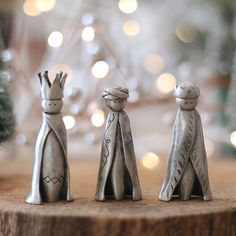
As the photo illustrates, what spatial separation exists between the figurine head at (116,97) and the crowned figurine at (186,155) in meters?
0.10

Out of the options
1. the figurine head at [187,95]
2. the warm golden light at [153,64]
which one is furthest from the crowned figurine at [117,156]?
the warm golden light at [153,64]

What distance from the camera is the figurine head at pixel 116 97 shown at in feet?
3.65

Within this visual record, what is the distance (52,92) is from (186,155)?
0.28 m

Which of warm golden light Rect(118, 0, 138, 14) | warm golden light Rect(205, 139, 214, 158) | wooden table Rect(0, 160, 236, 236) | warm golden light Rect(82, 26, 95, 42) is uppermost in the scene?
warm golden light Rect(118, 0, 138, 14)

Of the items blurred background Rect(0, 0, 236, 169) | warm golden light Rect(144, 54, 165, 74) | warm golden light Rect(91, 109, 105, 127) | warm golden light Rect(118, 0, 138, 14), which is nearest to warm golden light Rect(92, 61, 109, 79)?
blurred background Rect(0, 0, 236, 169)

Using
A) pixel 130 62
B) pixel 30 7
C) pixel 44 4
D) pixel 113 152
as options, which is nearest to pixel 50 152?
pixel 113 152

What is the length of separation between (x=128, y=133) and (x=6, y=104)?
41cm

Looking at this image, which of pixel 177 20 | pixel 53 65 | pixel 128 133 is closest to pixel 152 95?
pixel 177 20

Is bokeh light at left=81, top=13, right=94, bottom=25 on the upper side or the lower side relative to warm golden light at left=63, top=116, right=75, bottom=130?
upper

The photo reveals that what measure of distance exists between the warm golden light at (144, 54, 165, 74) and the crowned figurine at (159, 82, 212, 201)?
1.36m

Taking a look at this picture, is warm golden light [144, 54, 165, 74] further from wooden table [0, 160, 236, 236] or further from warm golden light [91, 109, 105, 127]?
wooden table [0, 160, 236, 236]

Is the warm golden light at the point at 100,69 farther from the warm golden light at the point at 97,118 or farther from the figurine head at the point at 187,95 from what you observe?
the figurine head at the point at 187,95

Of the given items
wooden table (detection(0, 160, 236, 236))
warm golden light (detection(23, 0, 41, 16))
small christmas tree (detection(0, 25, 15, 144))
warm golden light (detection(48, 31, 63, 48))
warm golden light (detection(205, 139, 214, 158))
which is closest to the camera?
wooden table (detection(0, 160, 236, 236))

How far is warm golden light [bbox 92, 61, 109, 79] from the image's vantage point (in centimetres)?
181
